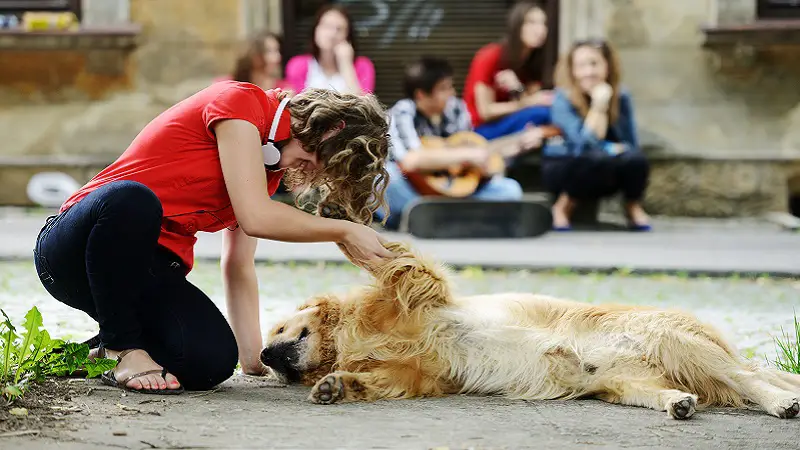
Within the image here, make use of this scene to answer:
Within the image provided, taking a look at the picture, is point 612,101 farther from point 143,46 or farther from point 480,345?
point 480,345

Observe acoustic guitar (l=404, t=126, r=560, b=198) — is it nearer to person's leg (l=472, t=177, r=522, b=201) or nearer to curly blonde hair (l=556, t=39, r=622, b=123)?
person's leg (l=472, t=177, r=522, b=201)

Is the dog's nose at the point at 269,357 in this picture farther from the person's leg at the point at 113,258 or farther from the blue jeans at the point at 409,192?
the blue jeans at the point at 409,192

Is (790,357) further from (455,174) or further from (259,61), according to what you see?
(259,61)

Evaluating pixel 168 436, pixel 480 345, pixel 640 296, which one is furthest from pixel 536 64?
pixel 168 436

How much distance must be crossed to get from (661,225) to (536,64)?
1851 mm

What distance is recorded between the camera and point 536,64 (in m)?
9.85

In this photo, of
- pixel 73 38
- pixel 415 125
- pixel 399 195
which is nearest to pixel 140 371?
pixel 399 195

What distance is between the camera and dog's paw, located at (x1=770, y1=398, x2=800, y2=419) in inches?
130

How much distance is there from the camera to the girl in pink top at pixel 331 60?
935 cm

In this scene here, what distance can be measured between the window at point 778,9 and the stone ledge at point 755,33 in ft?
0.56

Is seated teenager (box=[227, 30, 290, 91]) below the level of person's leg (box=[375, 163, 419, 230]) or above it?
above

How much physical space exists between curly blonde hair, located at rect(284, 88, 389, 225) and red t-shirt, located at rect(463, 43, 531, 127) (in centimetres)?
604

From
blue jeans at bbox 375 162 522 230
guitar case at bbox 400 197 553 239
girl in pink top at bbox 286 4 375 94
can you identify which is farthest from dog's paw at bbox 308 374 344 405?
girl in pink top at bbox 286 4 375 94

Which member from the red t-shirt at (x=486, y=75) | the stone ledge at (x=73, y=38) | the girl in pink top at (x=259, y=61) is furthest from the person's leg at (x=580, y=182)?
the stone ledge at (x=73, y=38)
